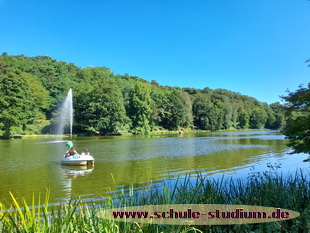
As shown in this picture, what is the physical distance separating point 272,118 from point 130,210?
124184 millimetres

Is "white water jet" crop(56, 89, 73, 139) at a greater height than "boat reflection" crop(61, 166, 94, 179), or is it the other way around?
"white water jet" crop(56, 89, 73, 139)

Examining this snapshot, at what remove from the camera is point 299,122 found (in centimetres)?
662

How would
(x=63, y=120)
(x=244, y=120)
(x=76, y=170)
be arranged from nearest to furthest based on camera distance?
(x=76, y=170) < (x=63, y=120) < (x=244, y=120)

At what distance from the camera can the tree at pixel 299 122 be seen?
258 inches

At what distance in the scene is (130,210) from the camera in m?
3.25

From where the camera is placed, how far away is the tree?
21.5ft

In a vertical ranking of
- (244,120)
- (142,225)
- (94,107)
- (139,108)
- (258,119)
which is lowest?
(142,225)

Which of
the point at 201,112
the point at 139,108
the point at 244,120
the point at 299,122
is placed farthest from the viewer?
the point at 244,120

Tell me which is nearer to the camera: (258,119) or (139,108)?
(139,108)

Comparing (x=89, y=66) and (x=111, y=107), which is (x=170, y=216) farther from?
Result: (x=89, y=66)

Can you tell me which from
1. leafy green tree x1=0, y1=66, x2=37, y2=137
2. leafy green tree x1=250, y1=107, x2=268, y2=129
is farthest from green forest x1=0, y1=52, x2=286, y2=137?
leafy green tree x1=250, y1=107, x2=268, y2=129

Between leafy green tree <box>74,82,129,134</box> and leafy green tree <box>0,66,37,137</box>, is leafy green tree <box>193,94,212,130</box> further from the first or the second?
leafy green tree <box>0,66,37,137</box>

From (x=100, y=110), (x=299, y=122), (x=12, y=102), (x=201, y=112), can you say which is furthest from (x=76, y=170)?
(x=201, y=112)

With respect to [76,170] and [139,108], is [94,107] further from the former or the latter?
[76,170]
